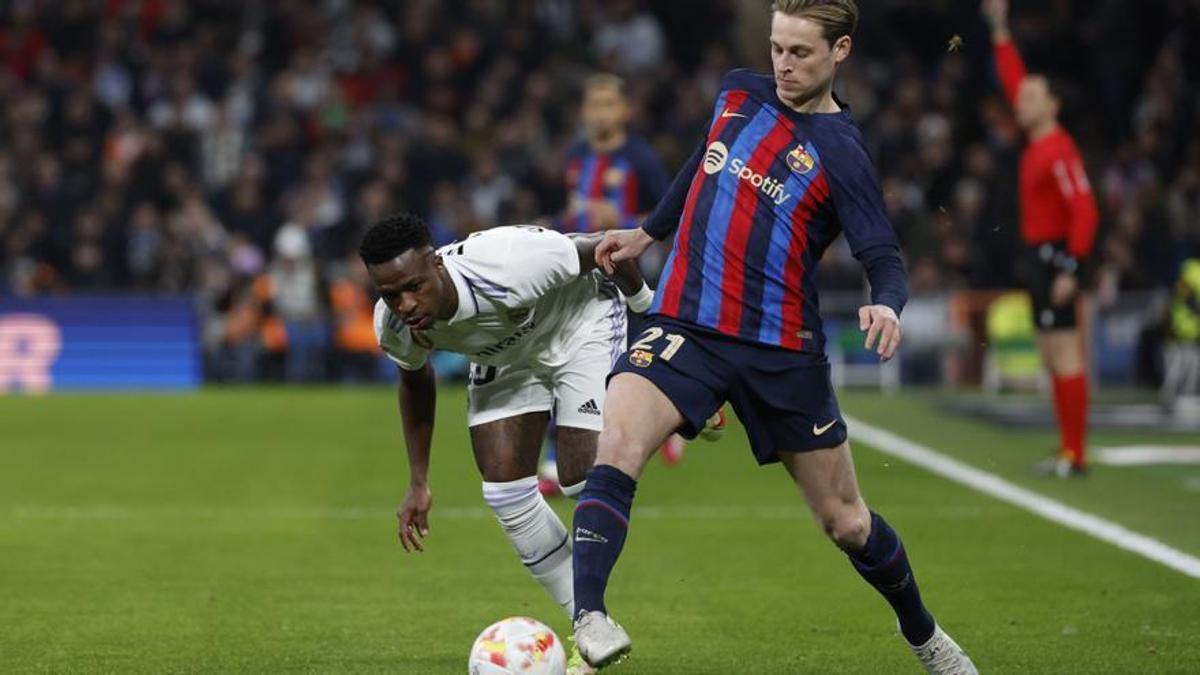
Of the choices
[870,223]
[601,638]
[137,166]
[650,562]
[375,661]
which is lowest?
[137,166]

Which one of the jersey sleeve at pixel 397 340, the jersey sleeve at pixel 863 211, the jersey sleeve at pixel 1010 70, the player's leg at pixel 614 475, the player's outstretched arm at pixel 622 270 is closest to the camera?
the player's leg at pixel 614 475

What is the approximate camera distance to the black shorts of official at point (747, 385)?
5887 mm

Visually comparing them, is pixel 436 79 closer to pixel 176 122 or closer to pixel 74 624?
pixel 176 122

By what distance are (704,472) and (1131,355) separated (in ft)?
30.8

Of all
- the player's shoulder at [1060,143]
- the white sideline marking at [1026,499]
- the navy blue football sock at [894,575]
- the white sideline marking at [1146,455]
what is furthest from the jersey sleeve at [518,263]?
the white sideline marking at [1146,455]

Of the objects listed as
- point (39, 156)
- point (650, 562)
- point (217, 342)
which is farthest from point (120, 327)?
point (650, 562)

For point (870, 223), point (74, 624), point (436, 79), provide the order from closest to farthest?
point (870, 223)
point (74, 624)
point (436, 79)

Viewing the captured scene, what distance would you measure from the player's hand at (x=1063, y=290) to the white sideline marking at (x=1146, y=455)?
4.84 ft

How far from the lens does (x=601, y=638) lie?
541 centimetres

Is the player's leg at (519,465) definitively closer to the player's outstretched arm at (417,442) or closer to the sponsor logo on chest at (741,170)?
the player's outstretched arm at (417,442)

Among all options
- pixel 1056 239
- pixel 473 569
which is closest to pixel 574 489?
pixel 473 569

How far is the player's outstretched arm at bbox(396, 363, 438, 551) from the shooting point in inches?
262

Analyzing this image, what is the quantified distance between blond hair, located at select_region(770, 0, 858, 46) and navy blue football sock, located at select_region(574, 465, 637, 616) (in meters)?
1.42

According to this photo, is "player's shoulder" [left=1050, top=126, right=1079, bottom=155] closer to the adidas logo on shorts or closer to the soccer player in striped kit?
the adidas logo on shorts
